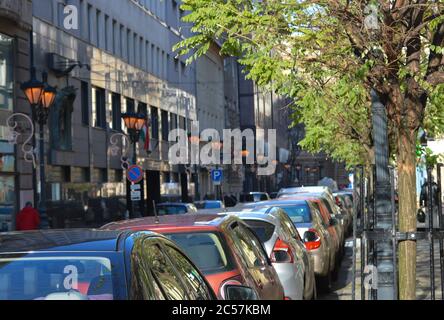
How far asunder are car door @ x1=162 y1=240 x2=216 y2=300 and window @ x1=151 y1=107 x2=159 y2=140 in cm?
4624

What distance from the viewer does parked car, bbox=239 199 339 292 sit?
15.7 metres

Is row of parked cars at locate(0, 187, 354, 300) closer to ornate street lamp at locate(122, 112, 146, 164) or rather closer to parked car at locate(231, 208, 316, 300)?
parked car at locate(231, 208, 316, 300)

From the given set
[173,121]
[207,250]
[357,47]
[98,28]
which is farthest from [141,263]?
[173,121]

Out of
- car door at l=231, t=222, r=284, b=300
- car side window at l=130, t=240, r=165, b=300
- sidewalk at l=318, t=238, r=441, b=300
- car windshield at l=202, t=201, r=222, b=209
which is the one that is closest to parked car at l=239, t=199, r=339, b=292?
sidewalk at l=318, t=238, r=441, b=300

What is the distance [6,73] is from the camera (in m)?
30.7

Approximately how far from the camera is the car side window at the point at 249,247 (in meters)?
8.78

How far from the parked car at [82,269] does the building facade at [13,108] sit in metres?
25.6

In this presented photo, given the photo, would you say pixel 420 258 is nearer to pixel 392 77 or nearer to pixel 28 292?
pixel 392 77

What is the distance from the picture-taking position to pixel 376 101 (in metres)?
10.3

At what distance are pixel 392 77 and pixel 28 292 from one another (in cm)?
656

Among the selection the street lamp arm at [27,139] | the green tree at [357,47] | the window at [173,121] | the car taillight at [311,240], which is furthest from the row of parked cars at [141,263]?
the window at [173,121]

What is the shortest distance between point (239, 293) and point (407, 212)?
415 cm

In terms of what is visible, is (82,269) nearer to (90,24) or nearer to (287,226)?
(287,226)

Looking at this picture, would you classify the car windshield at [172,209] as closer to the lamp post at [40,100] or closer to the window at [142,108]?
the lamp post at [40,100]
